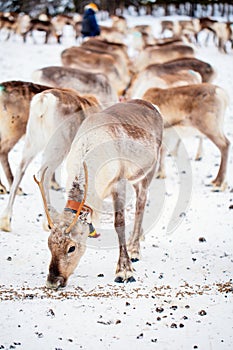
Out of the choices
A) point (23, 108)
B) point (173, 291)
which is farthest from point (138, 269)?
point (23, 108)

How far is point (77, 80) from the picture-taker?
10.1 metres

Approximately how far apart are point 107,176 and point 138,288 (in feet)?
2.92

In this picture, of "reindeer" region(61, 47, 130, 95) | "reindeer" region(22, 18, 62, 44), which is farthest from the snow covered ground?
"reindeer" region(22, 18, 62, 44)

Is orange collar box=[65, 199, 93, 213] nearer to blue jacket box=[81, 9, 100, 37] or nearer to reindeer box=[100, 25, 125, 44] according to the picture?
blue jacket box=[81, 9, 100, 37]

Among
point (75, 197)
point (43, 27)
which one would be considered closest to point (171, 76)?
point (75, 197)

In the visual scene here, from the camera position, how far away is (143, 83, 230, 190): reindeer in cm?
732

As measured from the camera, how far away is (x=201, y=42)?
25.3 m

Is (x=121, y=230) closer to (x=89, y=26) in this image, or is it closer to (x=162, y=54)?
(x=162, y=54)

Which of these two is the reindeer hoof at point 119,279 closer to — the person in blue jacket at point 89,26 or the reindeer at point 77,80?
the reindeer at point 77,80

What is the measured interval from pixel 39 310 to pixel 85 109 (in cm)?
260

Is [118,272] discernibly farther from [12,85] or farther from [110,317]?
[12,85]

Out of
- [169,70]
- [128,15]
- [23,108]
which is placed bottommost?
[128,15]

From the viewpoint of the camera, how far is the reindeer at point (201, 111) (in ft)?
24.0

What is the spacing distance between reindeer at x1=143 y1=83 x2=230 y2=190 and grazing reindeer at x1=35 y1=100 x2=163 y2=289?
2.07 metres
